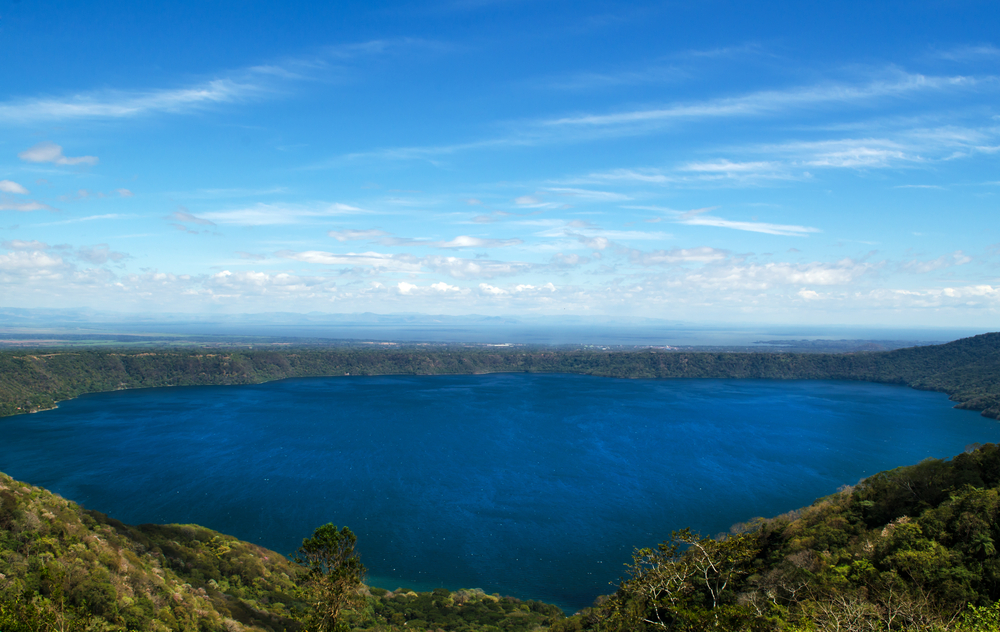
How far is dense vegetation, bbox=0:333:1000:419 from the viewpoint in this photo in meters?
126

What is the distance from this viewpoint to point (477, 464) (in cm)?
7575

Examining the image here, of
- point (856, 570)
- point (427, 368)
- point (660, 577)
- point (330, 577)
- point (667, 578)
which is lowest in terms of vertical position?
point (427, 368)

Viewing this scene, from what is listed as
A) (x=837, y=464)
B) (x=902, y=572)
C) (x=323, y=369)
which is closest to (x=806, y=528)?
(x=902, y=572)

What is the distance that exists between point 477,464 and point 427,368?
115858 millimetres

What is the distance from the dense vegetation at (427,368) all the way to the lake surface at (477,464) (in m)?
9.51

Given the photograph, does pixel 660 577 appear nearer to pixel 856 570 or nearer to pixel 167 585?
pixel 856 570

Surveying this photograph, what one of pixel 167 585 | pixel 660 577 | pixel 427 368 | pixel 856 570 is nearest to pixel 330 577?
pixel 660 577

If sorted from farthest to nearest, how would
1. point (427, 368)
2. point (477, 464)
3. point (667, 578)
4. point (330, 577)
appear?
1. point (427, 368)
2. point (477, 464)
3. point (667, 578)
4. point (330, 577)

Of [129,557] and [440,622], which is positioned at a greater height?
[129,557]

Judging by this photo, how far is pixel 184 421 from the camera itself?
10119 cm

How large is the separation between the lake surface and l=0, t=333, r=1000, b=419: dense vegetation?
9.51 meters

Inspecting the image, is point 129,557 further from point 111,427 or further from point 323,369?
point 323,369

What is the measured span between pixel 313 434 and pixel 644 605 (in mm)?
81723

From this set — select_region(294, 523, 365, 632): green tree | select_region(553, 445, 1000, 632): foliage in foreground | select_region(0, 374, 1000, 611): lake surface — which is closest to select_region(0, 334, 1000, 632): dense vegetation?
select_region(553, 445, 1000, 632): foliage in foreground
